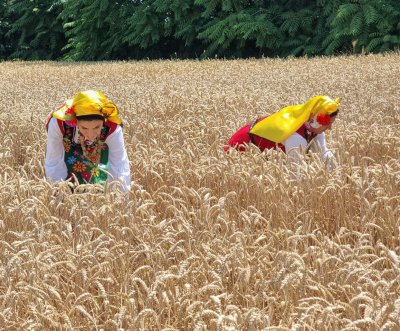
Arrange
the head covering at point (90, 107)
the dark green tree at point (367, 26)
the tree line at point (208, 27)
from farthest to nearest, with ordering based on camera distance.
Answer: the tree line at point (208, 27), the dark green tree at point (367, 26), the head covering at point (90, 107)

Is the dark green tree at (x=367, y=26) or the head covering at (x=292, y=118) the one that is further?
the dark green tree at (x=367, y=26)

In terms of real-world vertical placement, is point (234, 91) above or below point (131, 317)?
below

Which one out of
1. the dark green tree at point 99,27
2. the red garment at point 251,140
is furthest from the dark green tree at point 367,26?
the red garment at point 251,140

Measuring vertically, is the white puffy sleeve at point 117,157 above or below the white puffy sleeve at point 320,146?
above

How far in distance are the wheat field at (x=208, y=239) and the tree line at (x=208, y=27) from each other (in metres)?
11.5

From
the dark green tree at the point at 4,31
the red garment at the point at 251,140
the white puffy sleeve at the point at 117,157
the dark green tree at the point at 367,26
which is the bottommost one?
the dark green tree at the point at 4,31

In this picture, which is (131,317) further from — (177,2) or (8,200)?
(177,2)

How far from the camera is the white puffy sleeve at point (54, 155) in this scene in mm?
4289

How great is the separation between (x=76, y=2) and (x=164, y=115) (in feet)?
59.0

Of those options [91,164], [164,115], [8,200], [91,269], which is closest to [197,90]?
[164,115]

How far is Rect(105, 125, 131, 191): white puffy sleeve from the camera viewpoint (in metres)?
4.20

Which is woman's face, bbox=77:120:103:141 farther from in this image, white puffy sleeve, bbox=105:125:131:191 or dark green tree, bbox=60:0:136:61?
dark green tree, bbox=60:0:136:61

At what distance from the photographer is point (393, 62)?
12055 mm

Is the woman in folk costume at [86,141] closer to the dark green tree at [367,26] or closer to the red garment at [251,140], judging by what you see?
the red garment at [251,140]
